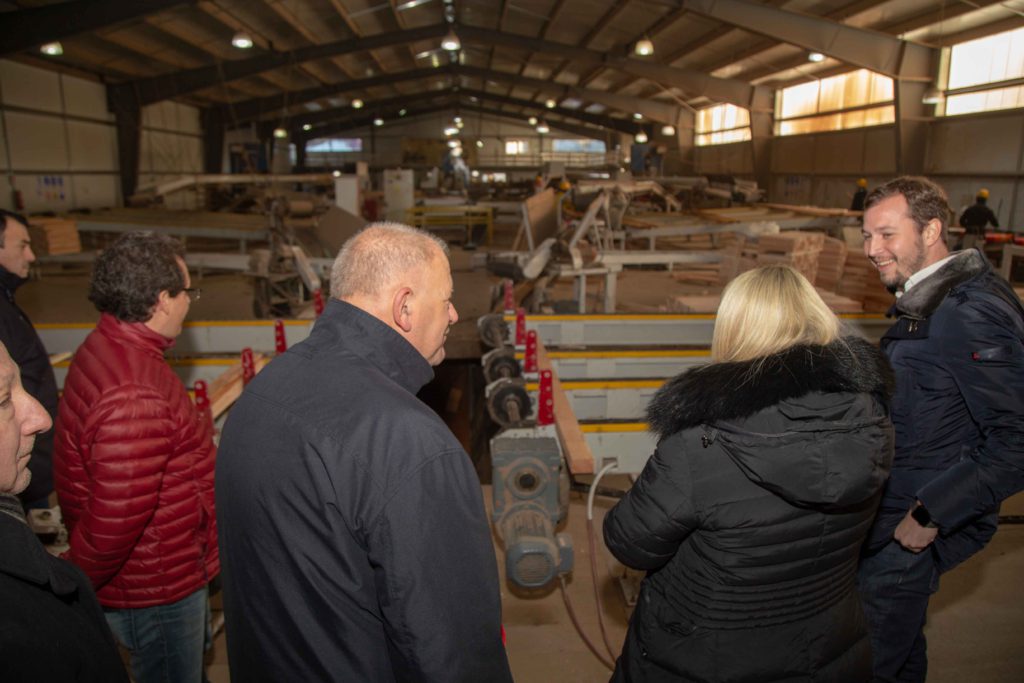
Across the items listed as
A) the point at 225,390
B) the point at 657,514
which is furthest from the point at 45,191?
the point at 657,514

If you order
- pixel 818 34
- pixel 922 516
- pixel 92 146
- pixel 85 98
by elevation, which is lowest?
pixel 922 516

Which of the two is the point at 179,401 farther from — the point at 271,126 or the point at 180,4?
the point at 271,126

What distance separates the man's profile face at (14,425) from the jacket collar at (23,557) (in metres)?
0.09

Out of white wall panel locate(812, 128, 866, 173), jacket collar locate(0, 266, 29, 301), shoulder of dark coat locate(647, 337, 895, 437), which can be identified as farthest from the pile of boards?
white wall panel locate(812, 128, 866, 173)

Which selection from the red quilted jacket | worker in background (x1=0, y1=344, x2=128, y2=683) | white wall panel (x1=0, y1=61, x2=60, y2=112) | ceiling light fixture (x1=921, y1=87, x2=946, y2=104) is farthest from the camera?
white wall panel (x1=0, y1=61, x2=60, y2=112)

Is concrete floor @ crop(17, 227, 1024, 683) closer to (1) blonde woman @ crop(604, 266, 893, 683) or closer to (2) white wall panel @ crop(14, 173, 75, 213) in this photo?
(1) blonde woman @ crop(604, 266, 893, 683)

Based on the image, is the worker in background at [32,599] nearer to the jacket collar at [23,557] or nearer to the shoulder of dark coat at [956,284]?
the jacket collar at [23,557]

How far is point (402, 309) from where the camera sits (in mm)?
1196

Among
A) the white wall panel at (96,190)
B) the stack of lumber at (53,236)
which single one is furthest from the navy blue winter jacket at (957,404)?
the white wall panel at (96,190)

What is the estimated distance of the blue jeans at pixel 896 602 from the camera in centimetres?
189

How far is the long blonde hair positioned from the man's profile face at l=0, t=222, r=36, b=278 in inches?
106

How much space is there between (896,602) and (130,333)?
7.89 ft

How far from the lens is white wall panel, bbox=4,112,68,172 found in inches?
480

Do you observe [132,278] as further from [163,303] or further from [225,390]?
[225,390]
